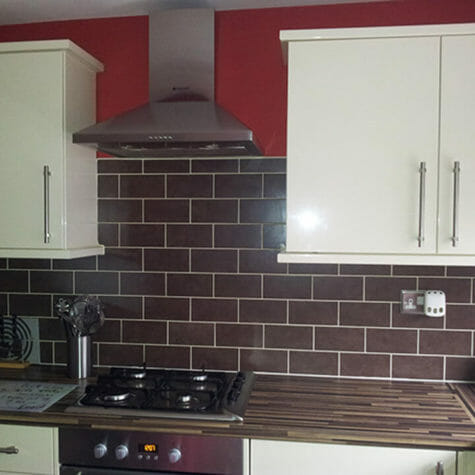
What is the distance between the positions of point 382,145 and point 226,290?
93 cm

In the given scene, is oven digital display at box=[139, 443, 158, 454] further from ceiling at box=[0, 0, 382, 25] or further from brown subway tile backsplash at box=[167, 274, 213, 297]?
ceiling at box=[0, 0, 382, 25]

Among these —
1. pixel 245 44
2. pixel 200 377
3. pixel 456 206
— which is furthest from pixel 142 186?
pixel 456 206

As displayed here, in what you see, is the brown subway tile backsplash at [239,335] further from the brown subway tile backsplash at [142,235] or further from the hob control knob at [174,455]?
the hob control knob at [174,455]

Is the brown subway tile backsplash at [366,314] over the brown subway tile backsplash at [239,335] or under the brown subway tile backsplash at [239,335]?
over

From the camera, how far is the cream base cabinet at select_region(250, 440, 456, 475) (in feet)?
5.36

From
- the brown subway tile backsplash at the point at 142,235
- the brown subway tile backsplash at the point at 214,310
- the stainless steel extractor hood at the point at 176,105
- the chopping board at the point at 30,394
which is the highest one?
the stainless steel extractor hood at the point at 176,105

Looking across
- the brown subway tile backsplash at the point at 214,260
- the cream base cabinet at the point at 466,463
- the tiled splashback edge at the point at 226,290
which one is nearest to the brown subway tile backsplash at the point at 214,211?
the tiled splashback edge at the point at 226,290

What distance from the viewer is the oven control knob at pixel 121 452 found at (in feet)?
5.66

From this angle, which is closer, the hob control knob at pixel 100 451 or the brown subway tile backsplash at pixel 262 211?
the hob control knob at pixel 100 451

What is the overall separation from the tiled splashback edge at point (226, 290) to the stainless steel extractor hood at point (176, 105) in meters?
0.19

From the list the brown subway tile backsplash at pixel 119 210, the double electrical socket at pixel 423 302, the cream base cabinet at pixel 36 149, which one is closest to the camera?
the cream base cabinet at pixel 36 149

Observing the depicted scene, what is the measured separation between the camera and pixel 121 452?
1726 millimetres

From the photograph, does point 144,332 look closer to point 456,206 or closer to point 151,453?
point 151,453

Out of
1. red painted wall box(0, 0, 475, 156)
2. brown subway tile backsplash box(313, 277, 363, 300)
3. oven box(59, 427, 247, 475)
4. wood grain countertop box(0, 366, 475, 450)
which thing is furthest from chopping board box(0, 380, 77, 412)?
red painted wall box(0, 0, 475, 156)
